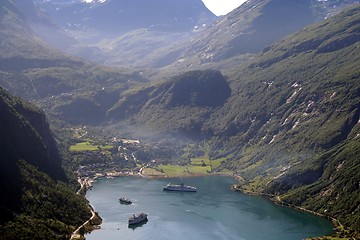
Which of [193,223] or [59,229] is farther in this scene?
[193,223]

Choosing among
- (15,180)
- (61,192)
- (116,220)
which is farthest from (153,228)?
(15,180)

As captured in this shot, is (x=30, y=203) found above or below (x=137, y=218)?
above

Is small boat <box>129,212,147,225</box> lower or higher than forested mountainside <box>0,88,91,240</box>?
lower

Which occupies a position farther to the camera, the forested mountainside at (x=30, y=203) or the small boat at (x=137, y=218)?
the small boat at (x=137, y=218)

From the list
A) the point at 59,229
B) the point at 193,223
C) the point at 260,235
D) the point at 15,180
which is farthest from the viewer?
Result: the point at 193,223

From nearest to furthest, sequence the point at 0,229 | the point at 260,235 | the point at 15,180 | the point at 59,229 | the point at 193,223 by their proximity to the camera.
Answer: the point at 0,229 → the point at 59,229 → the point at 15,180 → the point at 260,235 → the point at 193,223

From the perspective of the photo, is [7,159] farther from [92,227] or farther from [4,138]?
[92,227]

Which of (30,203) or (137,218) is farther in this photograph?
(137,218)

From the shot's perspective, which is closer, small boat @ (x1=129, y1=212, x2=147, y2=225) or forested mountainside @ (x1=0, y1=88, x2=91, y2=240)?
forested mountainside @ (x1=0, y1=88, x2=91, y2=240)
